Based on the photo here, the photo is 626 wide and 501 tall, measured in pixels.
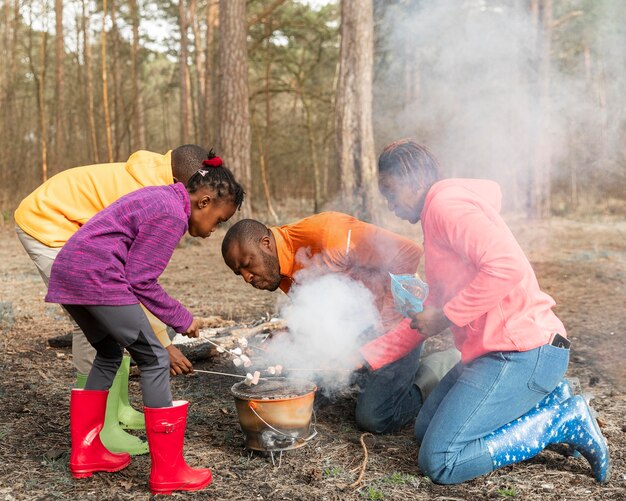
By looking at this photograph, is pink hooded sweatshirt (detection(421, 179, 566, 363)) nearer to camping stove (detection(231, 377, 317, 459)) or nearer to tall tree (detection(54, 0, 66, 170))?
camping stove (detection(231, 377, 317, 459))

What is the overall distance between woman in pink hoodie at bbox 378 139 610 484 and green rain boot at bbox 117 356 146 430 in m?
1.65

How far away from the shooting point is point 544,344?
2.97m

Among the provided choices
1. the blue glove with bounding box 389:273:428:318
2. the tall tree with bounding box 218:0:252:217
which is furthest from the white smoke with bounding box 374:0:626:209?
the blue glove with bounding box 389:273:428:318

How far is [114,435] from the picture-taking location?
323 cm

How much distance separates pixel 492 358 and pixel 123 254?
178 cm

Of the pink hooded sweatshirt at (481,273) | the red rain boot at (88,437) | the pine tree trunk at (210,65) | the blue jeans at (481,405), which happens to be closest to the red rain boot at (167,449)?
the red rain boot at (88,437)

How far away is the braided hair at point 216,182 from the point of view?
115 inches

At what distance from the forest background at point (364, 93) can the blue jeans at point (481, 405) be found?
7070 mm

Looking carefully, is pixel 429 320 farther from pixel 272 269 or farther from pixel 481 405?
pixel 272 269

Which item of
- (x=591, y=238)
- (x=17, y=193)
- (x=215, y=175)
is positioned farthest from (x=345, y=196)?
(x=17, y=193)

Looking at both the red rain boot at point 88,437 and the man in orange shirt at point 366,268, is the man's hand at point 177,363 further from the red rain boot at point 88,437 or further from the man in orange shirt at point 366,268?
the man in orange shirt at point 366,268

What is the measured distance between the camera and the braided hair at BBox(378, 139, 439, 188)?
314cm

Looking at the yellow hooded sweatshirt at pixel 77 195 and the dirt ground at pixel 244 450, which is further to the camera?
the yellow hooded sweatshirt at pixel 77 195

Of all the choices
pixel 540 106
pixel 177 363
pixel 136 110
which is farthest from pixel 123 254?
pixel 136 110
